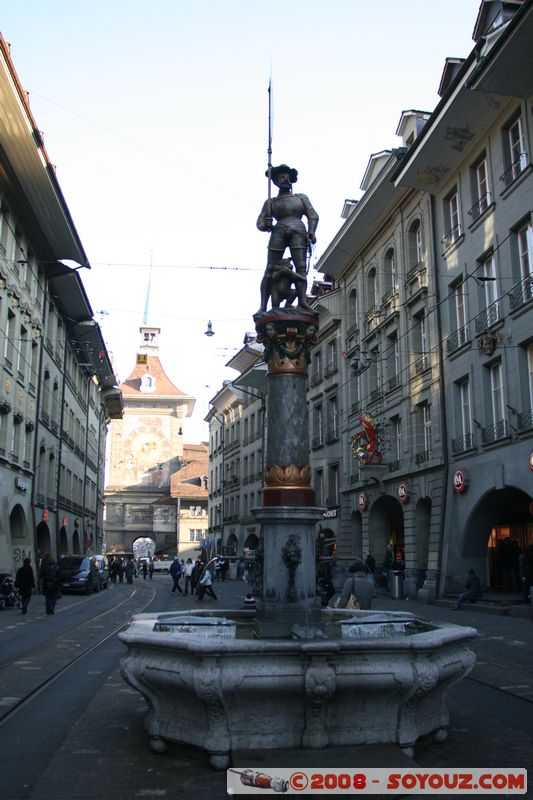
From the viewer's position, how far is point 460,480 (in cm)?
2350

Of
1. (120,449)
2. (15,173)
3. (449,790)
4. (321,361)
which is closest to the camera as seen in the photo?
(449,790)

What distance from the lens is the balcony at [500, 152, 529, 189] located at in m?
20.5

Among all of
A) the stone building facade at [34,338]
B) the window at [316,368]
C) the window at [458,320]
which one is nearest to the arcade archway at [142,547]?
the stone building facade at [34,338]

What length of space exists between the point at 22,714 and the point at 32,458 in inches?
983

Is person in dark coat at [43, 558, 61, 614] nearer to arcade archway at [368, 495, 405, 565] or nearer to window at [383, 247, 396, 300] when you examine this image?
arcade archway at [368, 495, 405, 565]

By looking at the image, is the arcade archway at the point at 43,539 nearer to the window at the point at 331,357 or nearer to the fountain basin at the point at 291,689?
the window at the point at 331,357

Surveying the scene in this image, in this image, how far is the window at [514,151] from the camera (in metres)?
20.8

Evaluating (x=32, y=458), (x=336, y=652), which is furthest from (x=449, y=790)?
(x=32, y=458)

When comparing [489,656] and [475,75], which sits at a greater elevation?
[475,75]

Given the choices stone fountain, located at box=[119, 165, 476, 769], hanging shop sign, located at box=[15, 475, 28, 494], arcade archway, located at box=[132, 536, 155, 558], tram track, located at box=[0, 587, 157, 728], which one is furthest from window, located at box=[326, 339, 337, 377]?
arcade archway, located at box=[132, 536, 155, 558]

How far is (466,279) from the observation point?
23828 millimetres

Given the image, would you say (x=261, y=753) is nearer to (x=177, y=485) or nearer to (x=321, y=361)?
(x=321, y=361)

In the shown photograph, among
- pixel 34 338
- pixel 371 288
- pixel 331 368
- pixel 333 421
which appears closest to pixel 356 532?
pixel 333 421

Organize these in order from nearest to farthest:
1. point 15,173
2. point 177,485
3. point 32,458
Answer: point 15,173
point 32,458
point 177,485
